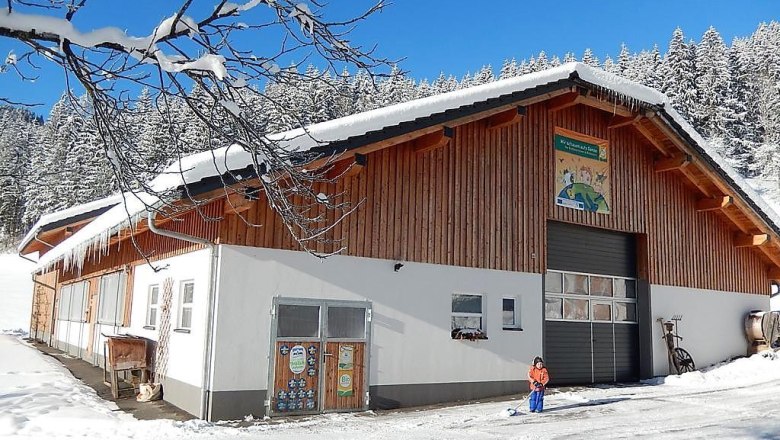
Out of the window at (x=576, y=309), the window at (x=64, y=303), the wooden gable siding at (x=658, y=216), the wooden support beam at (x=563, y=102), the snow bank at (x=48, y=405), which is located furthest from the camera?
the window at (x=64, y=303)

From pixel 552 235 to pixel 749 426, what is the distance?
5.39 metres

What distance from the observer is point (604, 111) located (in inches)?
556

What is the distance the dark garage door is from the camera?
13039mm

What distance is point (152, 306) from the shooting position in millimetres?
11836

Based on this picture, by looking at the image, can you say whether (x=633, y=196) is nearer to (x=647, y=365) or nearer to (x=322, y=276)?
(x=647, y=365)

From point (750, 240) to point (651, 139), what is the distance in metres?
4.27

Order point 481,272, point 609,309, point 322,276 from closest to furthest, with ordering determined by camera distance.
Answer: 1. point 322,276
2. point 481,272
3. point 609,309

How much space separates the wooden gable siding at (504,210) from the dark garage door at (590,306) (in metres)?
0.44

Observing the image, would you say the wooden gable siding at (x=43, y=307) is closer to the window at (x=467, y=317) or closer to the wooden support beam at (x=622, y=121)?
the window at (x=467, y=317)

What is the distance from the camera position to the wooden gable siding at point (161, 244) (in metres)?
9.16

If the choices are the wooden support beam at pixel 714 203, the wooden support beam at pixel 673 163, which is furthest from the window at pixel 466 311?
the wooden support beam at pixel 714 203

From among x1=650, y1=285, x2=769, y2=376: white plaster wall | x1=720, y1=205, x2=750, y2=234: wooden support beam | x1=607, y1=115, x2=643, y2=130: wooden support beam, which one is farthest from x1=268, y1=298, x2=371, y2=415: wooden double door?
x1=720, y1=205, x2=750, y2=234: wooden support beam

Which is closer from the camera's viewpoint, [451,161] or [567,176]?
[451,161]

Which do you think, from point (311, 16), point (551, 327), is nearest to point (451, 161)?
point (551, 327)
